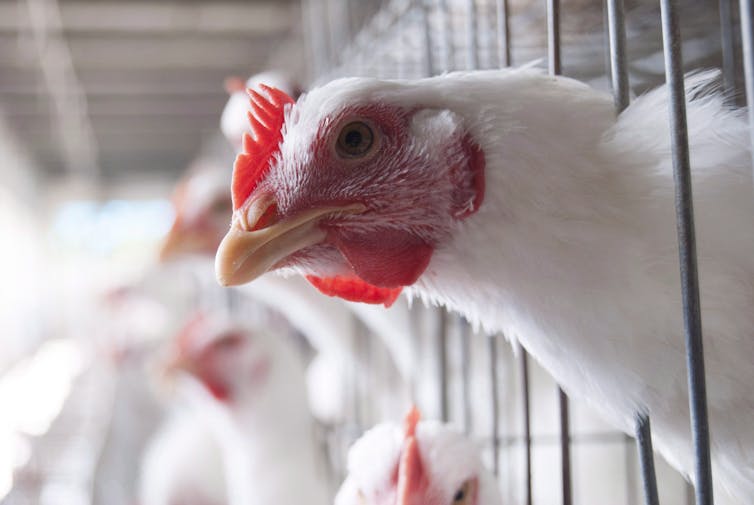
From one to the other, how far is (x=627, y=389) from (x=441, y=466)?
34 cm

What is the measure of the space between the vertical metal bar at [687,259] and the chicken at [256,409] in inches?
38.1

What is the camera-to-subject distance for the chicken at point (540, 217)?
20.7 inches

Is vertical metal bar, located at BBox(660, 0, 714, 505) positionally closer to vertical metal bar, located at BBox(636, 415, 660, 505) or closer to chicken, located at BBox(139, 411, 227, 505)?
vertical metal bar, located at BBox(636, 415, 660, 505)

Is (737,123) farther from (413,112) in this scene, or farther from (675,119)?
(413,112)

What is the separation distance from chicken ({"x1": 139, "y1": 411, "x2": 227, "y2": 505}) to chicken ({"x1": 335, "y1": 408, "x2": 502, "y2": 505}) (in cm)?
103

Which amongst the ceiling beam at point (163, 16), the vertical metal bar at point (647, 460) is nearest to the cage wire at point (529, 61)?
the vertical metal bar at point (647, 460)

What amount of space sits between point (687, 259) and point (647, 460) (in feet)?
0.48

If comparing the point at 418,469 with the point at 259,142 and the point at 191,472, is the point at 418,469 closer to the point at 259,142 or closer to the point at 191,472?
the point at 259,142

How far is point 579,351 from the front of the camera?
0.55 meters

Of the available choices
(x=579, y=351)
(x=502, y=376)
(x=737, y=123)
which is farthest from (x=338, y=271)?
(x=502, y=376)

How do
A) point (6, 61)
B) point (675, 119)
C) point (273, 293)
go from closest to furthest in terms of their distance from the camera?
point (675, 119), point (273, 293), point (6, 61)

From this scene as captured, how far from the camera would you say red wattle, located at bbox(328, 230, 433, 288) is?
0.56m

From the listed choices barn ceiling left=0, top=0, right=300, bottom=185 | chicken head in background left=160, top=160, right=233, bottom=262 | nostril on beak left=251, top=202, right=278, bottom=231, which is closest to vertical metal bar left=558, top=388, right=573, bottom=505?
nostril on beak left=251, top=202, right=278, bottom=231

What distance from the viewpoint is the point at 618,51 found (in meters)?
0.55
